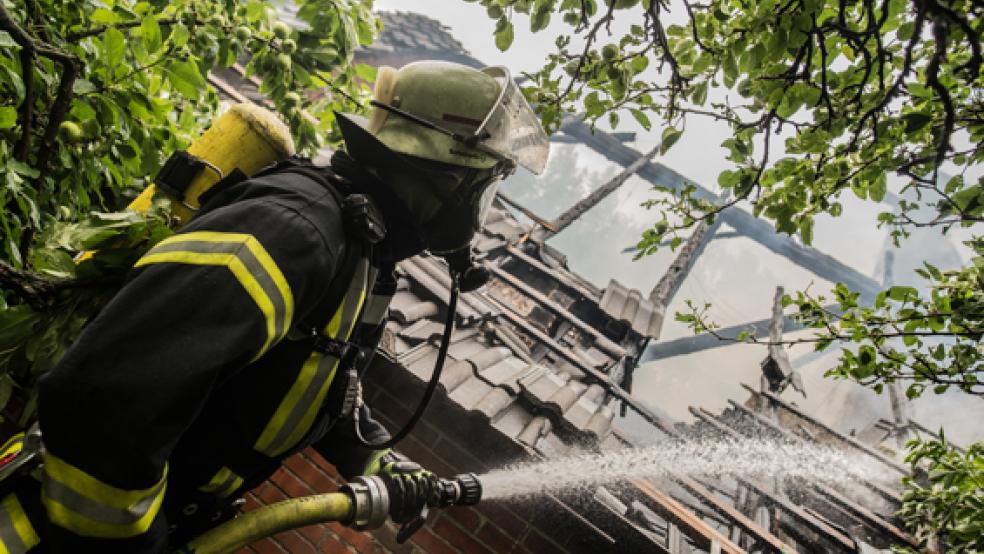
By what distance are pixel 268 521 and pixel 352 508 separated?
299 mm

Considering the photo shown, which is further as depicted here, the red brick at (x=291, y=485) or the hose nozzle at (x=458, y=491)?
the red brick at (x=291, y=485)

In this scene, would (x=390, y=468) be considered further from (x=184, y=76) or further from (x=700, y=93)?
(x=700, y=93)

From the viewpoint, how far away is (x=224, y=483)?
1.39 m

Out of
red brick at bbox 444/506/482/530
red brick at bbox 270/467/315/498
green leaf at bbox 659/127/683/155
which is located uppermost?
green leaf at bbox 659/127/683/155

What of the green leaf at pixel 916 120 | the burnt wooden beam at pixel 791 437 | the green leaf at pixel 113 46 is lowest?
the green leaf at pixel 113 46

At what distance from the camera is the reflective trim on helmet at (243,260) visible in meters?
1.04

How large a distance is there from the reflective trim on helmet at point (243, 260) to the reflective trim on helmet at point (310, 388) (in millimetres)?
275

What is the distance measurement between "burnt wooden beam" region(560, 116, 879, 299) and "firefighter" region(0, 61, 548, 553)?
42.6 ft

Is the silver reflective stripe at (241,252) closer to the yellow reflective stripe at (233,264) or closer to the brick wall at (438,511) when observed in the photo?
the yellow reflective stripe at (233,264)

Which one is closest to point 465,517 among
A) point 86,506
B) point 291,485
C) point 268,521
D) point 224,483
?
point 291,485

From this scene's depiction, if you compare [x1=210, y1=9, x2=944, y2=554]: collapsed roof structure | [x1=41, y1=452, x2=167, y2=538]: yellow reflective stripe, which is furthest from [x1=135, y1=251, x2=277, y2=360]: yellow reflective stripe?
[x1=210, y1=9, x2=944, y2=554]: collapsed roof structure

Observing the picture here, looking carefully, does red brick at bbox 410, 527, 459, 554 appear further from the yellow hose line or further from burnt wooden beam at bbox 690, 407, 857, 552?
burnt wooden beam at bbox 690, 407, 857, 552

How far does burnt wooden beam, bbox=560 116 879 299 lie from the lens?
559 inches

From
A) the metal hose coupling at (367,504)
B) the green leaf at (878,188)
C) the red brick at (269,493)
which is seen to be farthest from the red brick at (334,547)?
the green leaf at (878,188)
